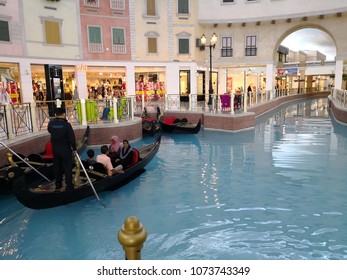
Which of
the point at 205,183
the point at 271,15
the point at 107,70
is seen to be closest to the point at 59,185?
the point at 205,183

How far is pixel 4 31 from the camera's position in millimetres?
18125

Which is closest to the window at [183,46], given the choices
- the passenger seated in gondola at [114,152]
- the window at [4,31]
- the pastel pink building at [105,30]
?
the pastel pink building at [105,30]

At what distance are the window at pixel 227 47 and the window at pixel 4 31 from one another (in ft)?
56.5

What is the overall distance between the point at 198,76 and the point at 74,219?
73.6 feet

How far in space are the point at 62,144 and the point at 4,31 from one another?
A: 51.2ft

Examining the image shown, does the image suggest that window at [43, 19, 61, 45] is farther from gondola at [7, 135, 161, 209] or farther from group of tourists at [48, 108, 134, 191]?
group of tourists at [48, 108, 134, 191]

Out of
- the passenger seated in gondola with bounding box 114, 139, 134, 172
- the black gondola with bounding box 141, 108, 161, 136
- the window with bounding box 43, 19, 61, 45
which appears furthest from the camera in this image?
the window with bounding box 43, 19, 61, 45

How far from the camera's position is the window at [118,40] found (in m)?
23.4

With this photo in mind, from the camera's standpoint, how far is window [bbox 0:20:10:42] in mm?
17984

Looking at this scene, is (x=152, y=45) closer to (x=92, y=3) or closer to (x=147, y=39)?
(x=147, y=39)

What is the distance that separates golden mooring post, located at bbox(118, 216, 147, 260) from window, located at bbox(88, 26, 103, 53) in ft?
72.9

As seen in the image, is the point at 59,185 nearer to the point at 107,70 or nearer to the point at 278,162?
the point at 278,162

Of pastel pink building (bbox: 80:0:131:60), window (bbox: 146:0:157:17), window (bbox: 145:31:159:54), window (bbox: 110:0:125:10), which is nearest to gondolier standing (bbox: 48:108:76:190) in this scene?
pastel pink building (bbox: 80:0:131:60)

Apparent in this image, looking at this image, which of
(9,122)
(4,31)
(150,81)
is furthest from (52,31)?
(9,122)
